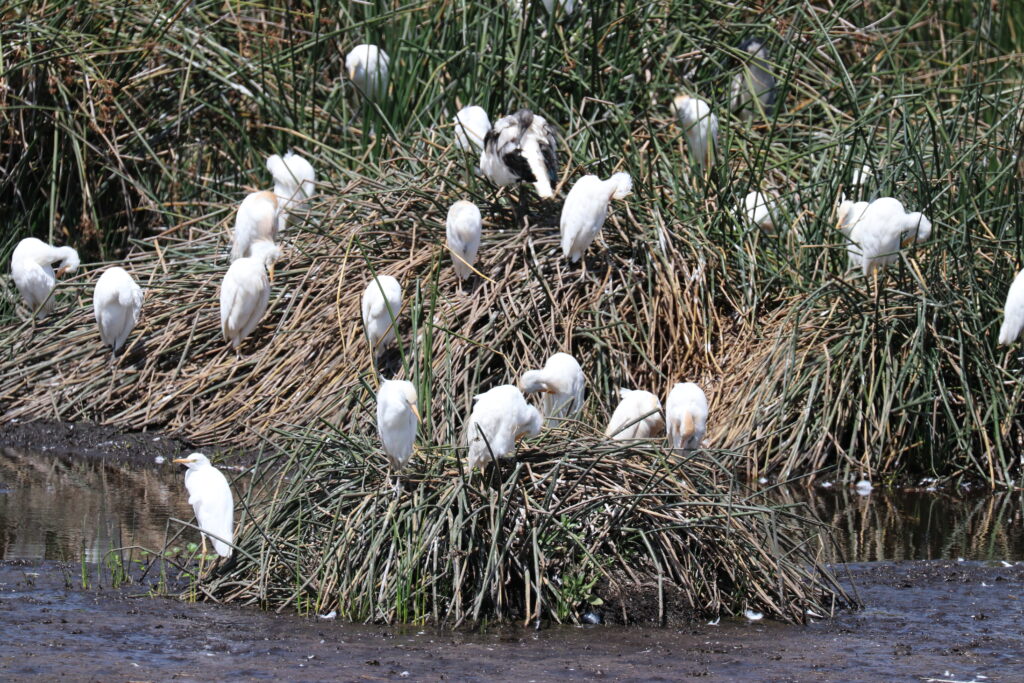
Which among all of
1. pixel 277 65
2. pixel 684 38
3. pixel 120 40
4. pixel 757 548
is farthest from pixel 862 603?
pixel 120 40

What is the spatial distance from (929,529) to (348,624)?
122 inches

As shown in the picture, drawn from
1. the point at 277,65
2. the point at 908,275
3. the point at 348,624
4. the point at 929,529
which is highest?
the point at 277,65

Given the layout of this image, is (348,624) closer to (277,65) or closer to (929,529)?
(929,529)

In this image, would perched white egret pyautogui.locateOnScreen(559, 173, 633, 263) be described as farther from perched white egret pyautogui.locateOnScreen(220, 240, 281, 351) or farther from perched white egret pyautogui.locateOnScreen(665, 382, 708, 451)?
perched white egret pyautogui.locateOnScreen(220, 240, 281, 351)

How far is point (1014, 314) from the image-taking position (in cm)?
694

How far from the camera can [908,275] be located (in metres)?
7.55

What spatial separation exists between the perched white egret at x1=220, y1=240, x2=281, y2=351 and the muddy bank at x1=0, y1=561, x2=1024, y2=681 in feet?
9.04

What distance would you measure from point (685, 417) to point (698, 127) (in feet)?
9.96

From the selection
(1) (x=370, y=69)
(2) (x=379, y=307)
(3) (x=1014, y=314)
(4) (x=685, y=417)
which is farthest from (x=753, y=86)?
(4) (x=685, y=417)

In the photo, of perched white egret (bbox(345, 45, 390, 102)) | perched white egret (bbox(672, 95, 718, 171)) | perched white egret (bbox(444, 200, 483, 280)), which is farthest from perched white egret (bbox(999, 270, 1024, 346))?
perched white egret (bbox(345, 45, 390, 102))

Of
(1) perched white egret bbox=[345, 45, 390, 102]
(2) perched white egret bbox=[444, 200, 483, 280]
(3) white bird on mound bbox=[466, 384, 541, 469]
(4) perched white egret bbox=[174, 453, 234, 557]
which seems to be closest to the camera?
(3) white bird on mound bbox=[466, 384, 541, 469]

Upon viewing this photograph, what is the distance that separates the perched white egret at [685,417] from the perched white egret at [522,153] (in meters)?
1.70

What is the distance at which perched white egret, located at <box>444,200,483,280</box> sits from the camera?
23.4 ft

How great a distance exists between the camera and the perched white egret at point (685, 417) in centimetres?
622
